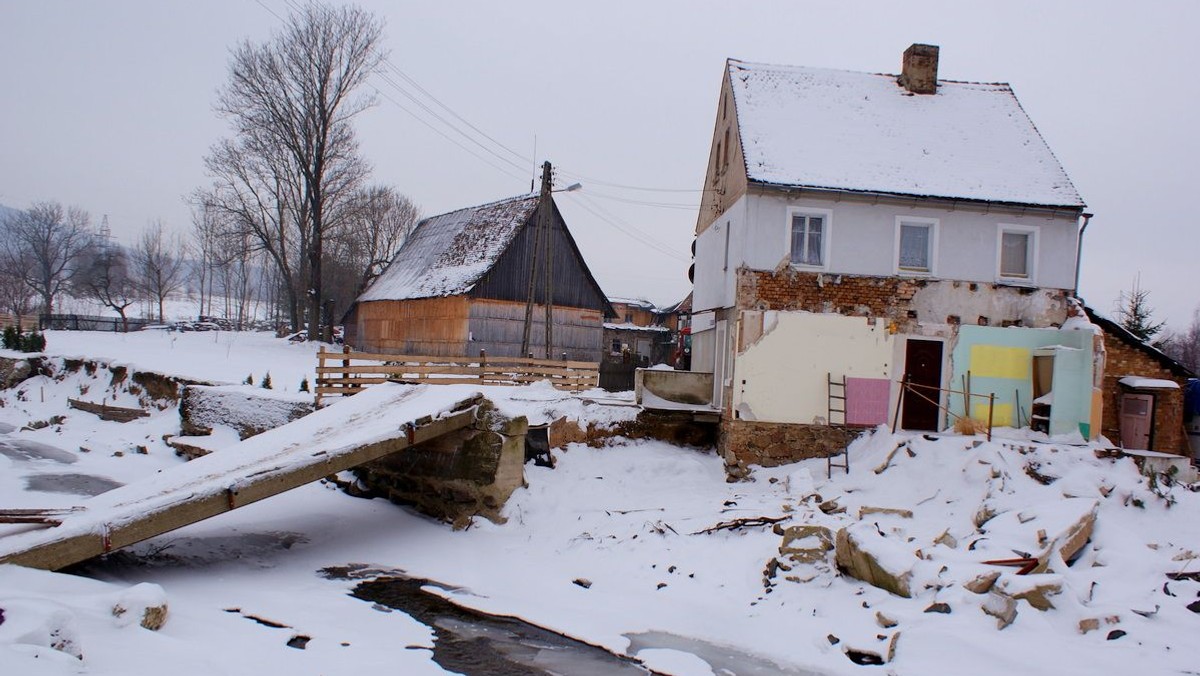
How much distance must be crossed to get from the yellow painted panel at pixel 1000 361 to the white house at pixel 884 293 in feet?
0.09

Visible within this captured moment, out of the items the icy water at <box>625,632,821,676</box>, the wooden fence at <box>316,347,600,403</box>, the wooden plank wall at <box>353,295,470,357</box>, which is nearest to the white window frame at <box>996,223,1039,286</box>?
the wooden fence at <box>316,347,600,403</box>

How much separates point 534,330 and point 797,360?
57.2 ft

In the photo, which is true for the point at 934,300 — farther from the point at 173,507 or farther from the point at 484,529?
the point at 173,507

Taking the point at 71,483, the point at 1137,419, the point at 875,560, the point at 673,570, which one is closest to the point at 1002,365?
the point at 1137,419

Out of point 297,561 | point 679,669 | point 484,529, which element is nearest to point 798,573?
point 679,669

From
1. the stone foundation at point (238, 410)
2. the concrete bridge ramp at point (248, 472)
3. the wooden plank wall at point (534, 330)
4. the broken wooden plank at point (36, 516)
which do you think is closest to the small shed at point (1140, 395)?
the concrete bridge ramp at point (248, 472)

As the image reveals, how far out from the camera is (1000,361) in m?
16.0

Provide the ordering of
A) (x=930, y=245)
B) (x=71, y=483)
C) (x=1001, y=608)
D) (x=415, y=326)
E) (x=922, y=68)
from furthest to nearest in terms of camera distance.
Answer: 1. (x=415, y=326)
2. (x=922, y=68)
3. (x=930, y=245)
4. (x=71, y=483)
5. (x=1001, y=608)

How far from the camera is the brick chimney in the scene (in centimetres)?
1842

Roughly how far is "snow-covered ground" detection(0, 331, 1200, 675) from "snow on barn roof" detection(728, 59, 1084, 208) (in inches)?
213

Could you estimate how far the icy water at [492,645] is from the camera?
24.5 ft

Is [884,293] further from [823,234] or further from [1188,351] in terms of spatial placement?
[1188,351]

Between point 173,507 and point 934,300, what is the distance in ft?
46.2

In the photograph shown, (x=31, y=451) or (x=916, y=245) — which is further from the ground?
(x=916, y=245)
